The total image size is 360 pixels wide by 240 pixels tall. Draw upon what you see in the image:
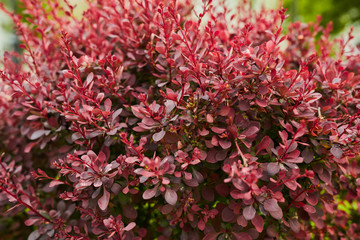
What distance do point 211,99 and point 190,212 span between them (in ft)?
2.23

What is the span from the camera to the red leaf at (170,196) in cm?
137

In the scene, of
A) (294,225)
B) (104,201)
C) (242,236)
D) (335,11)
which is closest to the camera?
(104,201)

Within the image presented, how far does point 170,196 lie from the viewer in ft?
4.56

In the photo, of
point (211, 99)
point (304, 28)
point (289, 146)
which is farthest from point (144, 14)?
point (304, 28)

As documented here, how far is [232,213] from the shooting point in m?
1.59

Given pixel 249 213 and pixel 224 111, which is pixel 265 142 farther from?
pixel 249 213

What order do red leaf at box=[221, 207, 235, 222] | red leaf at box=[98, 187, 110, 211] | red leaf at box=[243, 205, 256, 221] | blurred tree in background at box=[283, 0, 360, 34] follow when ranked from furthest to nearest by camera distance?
blurred tree in background at box=[283, 0, 360, 34]
red leaf at box=[221, 207, 235, 222]
red leaf at box=[98, 187, 110, 211]
red leaf at box=[243, 205, 256, 221]

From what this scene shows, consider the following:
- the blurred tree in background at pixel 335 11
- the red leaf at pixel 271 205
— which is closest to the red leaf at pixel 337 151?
the red leaf at pixel 271 205

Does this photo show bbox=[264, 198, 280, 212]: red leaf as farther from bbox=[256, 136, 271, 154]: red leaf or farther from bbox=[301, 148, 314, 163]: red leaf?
bbox=[301, 148, 314, 163]: red leaf

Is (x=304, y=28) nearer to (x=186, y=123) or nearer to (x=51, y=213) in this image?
(x=186, y=123)

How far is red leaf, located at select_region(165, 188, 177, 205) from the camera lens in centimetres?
137

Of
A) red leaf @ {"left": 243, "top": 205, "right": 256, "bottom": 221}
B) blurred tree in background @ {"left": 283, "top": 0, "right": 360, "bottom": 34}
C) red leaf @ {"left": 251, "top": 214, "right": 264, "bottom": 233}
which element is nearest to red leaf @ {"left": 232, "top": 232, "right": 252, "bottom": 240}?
red leaf @ {"left": 251, "top": 214, "right": 264, "bottom": 233}

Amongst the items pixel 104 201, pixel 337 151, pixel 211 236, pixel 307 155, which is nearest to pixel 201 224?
pixel 211 236

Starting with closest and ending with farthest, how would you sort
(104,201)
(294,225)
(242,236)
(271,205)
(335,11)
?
(271,205)
(104,201)
(242,236)
(294,225)
(335,11)
